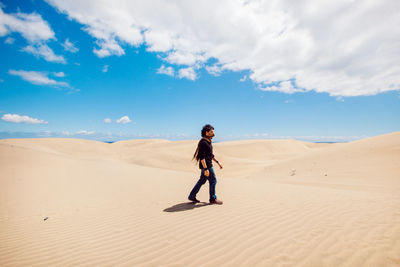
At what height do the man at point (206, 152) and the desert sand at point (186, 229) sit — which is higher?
the man at point (206, 152)

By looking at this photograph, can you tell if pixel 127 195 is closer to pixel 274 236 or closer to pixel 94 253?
pixel 94 253

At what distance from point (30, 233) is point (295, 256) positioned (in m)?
5.20

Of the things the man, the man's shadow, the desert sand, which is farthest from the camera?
the man's shadow

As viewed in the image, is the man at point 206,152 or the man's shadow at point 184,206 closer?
the man at point 206,152

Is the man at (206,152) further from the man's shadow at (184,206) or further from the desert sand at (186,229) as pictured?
the desert sand at (186,229)

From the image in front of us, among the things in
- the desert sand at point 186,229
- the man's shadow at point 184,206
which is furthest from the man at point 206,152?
the desert sand at point 186,229

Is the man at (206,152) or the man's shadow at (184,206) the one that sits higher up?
the man at (206,152)

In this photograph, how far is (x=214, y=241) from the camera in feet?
10.2

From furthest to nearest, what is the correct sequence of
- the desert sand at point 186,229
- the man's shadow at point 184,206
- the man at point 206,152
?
1. the man's shadow at point 184,206
2. the man at point 206,152
3. the desert sand at point 186,229

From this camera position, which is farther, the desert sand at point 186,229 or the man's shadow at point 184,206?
the man's shadow at point 184,206

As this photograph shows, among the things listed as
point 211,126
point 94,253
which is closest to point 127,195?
point 94,253

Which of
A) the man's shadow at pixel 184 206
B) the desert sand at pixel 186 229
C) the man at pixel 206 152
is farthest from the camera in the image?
the man's shadow at pixel 184 206

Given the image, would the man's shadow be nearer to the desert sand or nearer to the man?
the desert sand

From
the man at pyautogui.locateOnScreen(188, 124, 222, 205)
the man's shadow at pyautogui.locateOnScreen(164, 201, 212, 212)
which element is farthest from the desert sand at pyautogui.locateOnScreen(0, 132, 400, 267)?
the man at pyautogui.locateOnScreen(188, 124, 222, 205)
